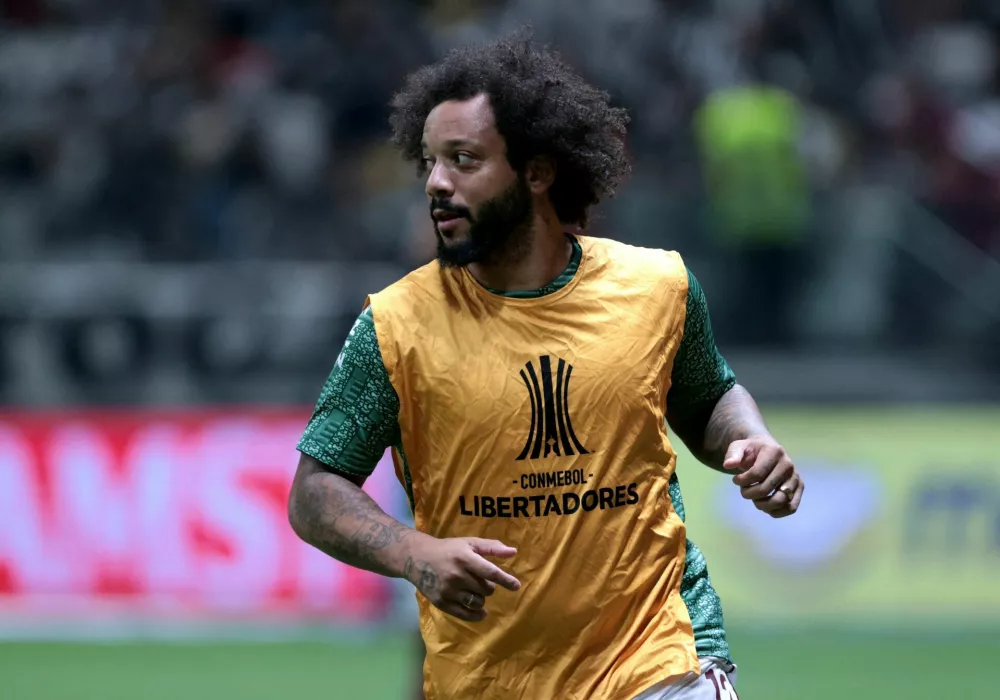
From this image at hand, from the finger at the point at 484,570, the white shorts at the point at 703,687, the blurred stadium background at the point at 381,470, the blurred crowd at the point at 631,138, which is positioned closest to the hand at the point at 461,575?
the finger at the point at 484,570

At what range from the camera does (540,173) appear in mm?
4492

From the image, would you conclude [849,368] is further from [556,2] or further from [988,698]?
[556,2]

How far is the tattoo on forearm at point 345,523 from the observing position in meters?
4.07

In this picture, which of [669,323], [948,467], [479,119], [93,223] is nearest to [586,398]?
[669,323]

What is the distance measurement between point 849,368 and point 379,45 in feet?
16.2

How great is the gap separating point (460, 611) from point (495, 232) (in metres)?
1.01

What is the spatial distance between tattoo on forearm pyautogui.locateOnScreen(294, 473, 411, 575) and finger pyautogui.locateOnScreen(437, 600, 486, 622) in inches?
7.9

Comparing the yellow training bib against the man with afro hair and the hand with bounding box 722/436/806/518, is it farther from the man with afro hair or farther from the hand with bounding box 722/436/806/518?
the hand with bounding box 722/436/806/518

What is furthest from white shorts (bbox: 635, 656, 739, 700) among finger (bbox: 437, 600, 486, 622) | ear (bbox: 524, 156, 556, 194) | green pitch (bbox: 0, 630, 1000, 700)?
green pitch (bbox: 0, 630, 1000, 700)

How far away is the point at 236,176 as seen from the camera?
13.4 metres

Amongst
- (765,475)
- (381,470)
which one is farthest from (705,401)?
(381,470)

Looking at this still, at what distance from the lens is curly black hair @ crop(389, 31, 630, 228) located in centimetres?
437

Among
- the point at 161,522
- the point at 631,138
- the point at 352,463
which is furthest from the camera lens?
the point at 631,138

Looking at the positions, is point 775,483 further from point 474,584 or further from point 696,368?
point 474,584
